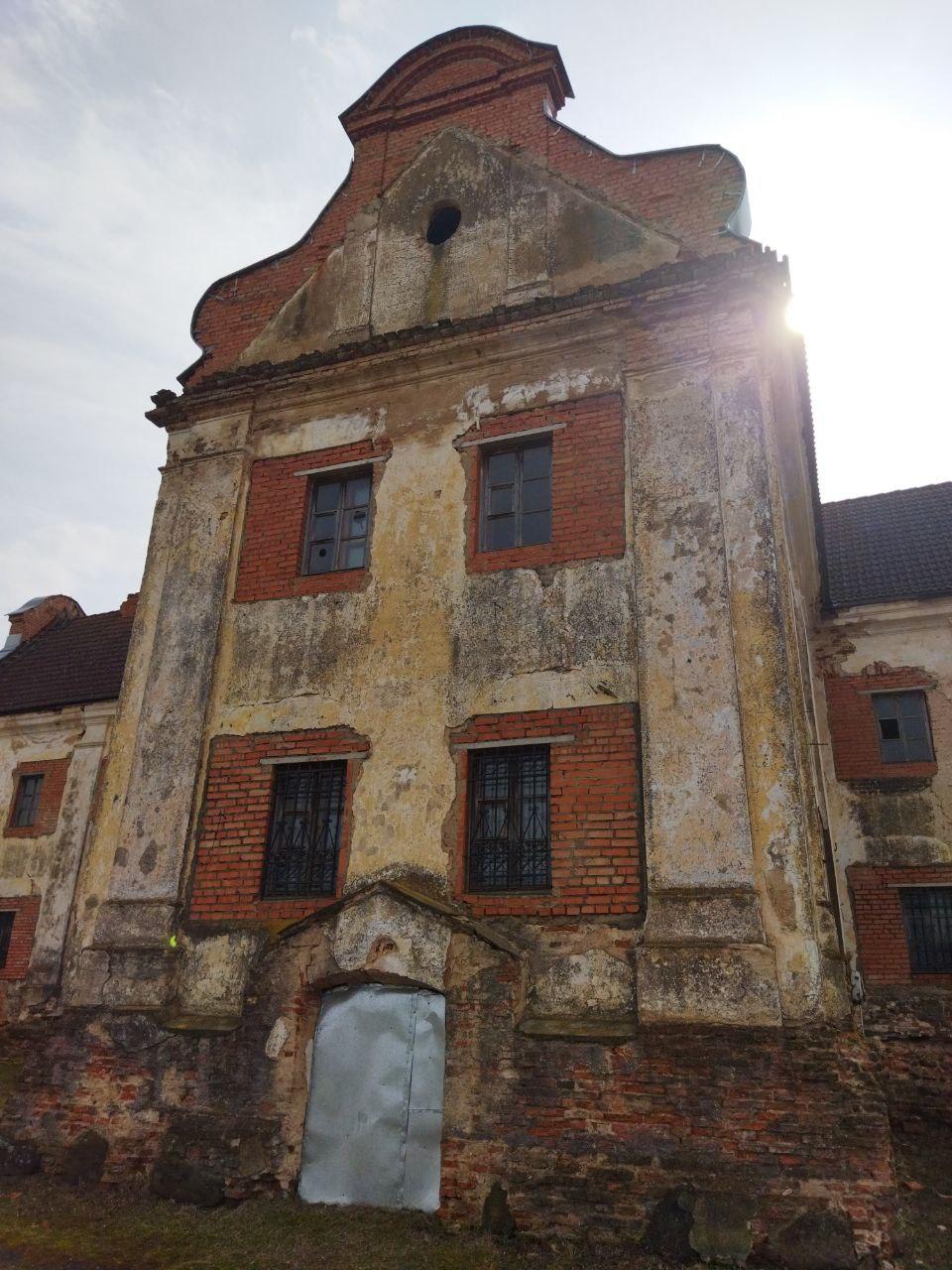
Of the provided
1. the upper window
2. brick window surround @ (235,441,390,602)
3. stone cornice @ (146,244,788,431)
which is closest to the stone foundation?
brick window surround @ (235,441,390,602)

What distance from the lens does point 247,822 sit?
824cm

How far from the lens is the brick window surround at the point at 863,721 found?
41.3 feet

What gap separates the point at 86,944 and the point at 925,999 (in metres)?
9.81

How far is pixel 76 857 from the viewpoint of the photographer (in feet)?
52.8

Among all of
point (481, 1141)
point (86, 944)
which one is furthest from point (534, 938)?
point (86, 944)

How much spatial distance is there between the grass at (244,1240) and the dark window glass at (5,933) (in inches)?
397

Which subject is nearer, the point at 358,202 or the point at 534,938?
the point at 534,938

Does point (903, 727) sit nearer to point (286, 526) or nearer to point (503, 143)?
point (286, 526)

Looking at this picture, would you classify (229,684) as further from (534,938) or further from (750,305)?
(750,305)

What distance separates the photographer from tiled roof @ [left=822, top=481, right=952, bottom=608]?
13.4m

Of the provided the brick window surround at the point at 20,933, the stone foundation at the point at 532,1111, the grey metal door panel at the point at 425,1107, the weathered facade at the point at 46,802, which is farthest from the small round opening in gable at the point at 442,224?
the brick window surround at the point at 20,933

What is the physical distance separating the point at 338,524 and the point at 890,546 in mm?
9847

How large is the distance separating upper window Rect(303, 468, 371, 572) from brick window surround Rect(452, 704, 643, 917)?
2.51 metres

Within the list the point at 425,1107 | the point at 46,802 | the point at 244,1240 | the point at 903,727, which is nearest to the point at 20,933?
the point at 46,802
